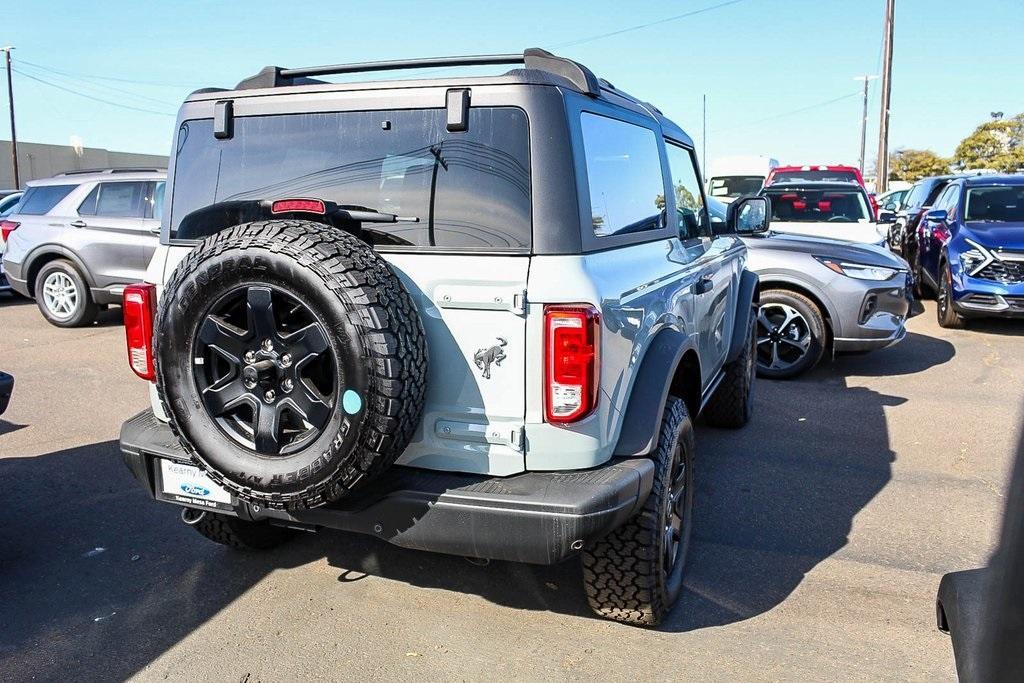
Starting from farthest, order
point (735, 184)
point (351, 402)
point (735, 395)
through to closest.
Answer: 1. point (735, 184)
2. point (735, 395)
3. point (351, 402)

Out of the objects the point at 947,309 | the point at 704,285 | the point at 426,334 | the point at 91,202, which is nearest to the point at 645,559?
the point at 426,334

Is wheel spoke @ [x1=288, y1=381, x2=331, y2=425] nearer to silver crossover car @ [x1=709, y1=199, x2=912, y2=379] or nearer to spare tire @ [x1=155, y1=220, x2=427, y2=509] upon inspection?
spare tire @ [x1=155, y1=220, x2=427, y2=509]

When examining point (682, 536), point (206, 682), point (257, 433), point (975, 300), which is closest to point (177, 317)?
point (257, 433)

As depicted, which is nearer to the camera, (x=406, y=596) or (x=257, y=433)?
(x=257, y=433)

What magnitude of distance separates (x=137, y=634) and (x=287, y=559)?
0.77 meters

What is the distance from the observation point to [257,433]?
2.76m

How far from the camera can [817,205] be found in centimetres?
1075

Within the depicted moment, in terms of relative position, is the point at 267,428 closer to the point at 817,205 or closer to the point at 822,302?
the point at 822,302

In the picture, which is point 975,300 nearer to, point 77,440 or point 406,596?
point 406,596

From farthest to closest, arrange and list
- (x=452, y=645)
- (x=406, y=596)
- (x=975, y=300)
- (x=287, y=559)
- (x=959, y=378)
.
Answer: (x=975, y=300) → (x=959, y=378) → (x=287, y=559) → (x=406, y=596) → (x=452, y=645)

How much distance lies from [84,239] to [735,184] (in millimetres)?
14566

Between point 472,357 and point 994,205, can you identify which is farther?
point 994,205

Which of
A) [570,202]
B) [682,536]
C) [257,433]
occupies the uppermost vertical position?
[570,202]

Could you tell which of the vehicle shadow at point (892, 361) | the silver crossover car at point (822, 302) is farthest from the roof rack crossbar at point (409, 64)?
the vehicle shadow at point (892, 361)
